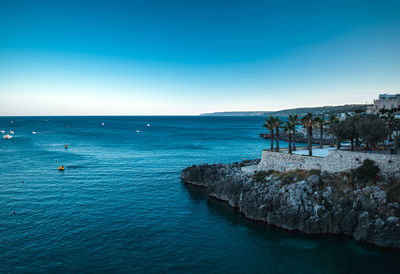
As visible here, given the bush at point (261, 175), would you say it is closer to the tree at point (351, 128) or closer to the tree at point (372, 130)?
the tree at point (372, 130)

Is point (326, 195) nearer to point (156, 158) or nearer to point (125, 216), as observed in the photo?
point (125, 216)

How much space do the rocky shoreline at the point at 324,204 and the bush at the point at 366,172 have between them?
70 centimetres

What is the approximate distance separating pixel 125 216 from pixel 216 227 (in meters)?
12.5

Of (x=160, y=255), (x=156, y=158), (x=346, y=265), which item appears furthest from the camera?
(x=156, y=158)

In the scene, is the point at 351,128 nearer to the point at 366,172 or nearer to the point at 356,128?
the point at 356,128

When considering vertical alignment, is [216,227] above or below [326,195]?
below

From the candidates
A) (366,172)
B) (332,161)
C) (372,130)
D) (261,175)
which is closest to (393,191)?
(366,172)

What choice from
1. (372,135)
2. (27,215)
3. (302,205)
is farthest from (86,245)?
(372,135)

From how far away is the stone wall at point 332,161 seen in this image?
3000 cm

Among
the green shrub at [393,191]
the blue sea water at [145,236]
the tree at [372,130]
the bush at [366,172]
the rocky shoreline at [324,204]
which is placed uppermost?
the tree at [372,130]

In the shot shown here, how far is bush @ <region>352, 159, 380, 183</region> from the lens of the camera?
97.4ft

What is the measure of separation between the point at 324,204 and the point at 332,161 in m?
8.20

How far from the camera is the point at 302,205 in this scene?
2912 centimetres

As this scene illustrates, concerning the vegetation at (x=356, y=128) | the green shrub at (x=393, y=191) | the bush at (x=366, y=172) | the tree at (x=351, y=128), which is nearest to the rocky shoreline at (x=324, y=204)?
the green shrub at (x=393, y=191)
